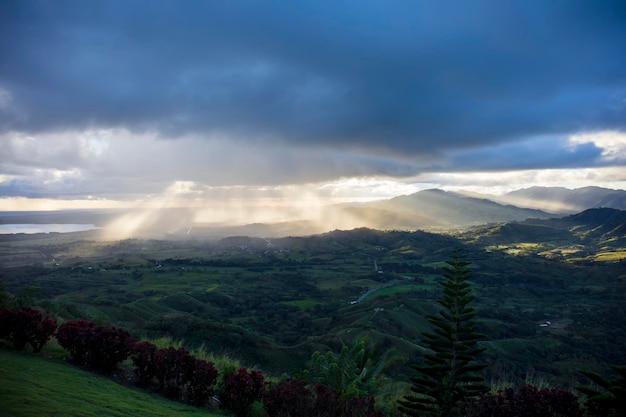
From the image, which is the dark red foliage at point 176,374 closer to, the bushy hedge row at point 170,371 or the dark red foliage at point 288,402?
the bushy hedge row at point 170,371

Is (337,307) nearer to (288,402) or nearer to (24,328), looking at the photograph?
(288,402)

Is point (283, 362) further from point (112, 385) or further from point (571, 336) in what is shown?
point (571, 336)

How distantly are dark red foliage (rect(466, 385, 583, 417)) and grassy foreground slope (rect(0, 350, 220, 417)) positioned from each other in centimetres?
600

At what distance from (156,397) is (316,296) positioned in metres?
94.7

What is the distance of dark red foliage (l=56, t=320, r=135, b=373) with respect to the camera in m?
10.2

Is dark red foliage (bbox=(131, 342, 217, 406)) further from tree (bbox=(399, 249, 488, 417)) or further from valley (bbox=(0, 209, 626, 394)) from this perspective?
valley (bbox=(0, 209, 626, 394))

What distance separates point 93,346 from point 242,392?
402cm

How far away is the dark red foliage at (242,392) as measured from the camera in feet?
31.6

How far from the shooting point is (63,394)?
7461mm

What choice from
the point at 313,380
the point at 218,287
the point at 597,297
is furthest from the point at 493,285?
the point at 313,380

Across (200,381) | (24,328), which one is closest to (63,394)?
(200,381)

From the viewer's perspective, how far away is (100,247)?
18462cm

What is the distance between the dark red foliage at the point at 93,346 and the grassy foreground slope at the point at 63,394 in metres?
0.47

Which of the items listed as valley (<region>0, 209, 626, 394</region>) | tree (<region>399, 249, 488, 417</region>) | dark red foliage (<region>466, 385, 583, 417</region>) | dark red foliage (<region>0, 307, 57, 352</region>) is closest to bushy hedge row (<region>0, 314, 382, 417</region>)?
dark red foliage (<region>0, 307, 57, 352</region>)
